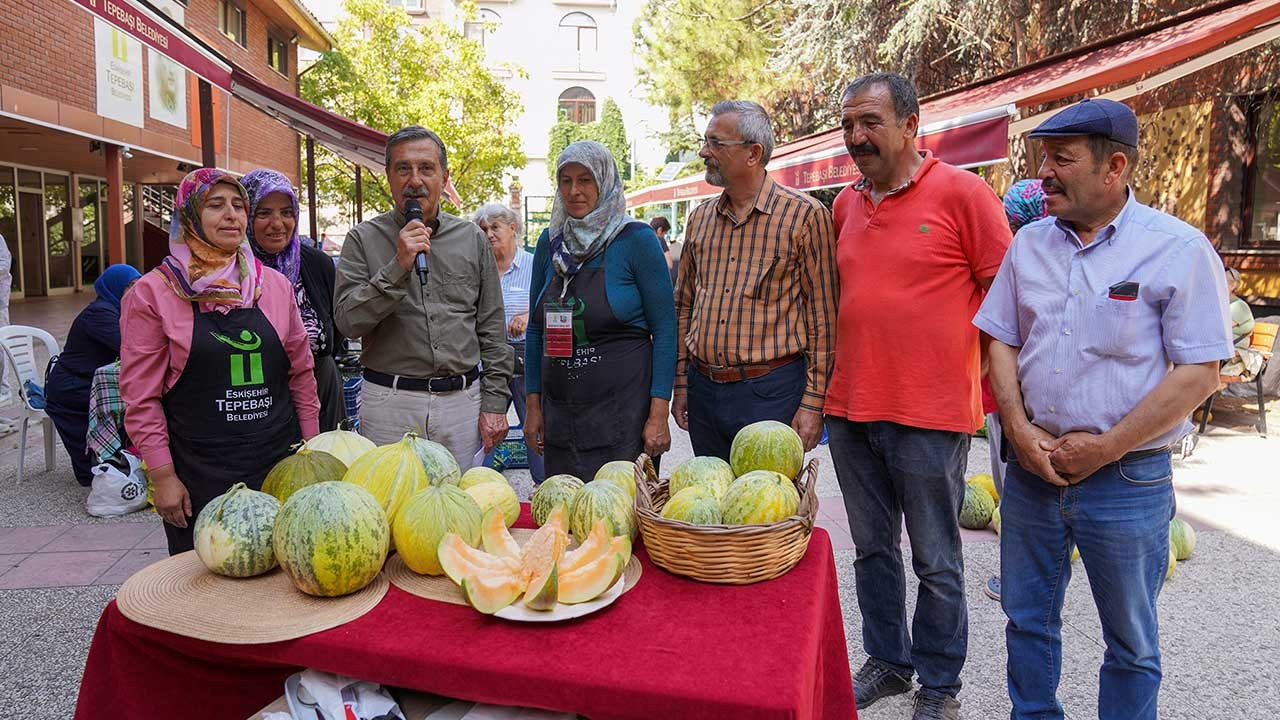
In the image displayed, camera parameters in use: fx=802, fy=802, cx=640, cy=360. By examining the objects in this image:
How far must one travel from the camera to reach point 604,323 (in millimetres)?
3225

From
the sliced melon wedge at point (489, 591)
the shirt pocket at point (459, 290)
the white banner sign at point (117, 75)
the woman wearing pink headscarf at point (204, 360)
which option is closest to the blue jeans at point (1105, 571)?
the sliced melon wedge at point (489, 591)

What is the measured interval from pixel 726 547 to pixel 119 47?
58.8ft

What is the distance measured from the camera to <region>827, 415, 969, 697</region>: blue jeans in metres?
2.80

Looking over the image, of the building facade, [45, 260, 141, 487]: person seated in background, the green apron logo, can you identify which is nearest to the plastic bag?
[45, 260, 141, 487]: person seated in background

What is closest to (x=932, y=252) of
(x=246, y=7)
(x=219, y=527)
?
(x=219, y=527)

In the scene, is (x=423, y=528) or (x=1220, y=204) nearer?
(x=423, y=528)

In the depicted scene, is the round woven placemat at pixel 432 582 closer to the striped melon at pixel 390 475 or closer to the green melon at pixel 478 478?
the striped melon at pixel 390 475

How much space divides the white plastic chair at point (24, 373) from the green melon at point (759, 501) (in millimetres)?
6271

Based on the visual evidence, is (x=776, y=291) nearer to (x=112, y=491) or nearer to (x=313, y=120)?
(x=112, y=491)

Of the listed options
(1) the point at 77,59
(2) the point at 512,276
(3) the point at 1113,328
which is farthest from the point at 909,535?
(1) the point at 77,59

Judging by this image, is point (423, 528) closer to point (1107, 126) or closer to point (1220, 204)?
point (1107, 126)

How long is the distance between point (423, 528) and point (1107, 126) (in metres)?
2.07

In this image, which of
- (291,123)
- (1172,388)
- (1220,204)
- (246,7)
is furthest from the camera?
(246,7)

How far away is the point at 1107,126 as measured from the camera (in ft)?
7.13
